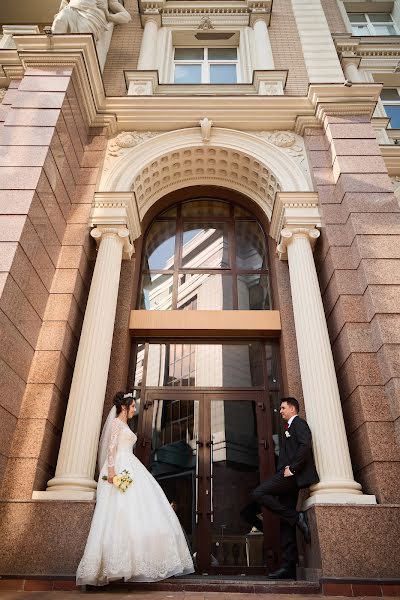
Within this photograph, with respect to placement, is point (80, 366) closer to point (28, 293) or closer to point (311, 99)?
point (28, 293)

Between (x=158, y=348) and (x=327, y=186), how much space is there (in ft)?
14.2

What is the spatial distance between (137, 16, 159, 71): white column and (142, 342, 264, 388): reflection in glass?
708 cm

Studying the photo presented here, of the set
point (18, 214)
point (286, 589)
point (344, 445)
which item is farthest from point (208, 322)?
point (286, 589)

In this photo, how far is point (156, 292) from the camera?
29.1 feet

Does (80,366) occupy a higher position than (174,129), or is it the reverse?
(174,129)

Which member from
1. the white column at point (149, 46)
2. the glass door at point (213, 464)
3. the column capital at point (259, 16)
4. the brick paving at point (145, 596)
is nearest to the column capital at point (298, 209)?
the glass door at point (213, 464)

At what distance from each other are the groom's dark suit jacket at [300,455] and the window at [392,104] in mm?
10111

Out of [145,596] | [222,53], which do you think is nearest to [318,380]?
[145,596]

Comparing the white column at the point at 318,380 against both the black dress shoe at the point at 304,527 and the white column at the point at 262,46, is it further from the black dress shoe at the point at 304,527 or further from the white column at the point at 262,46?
the white column at the point at 262,46

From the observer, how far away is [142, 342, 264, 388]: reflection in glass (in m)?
7.66

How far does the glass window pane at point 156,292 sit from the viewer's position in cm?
867

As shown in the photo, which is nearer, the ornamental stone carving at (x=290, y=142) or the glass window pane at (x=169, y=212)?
the ornamental stone carving at (x=290, y=142)

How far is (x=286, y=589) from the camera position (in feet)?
15.7

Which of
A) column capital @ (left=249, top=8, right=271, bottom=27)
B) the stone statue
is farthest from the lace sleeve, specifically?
column capital @ (left=249, top=8, right=271, bottom=27)
